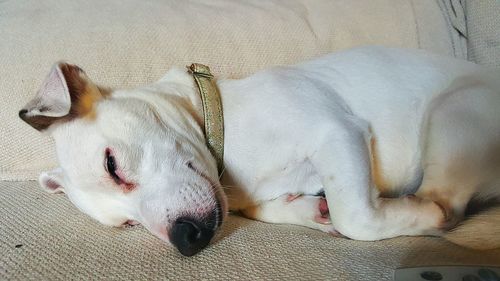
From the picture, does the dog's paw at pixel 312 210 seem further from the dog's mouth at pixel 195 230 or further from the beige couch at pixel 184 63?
the dog's mouth at pixel 195 230

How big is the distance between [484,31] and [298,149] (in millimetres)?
1221

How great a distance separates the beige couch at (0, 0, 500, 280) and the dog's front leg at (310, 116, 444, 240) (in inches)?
1.7

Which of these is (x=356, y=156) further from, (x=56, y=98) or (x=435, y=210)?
(x=56, y=98)

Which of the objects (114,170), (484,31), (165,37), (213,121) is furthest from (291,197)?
(484,31)

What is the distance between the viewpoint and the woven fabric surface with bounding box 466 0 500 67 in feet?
6.50

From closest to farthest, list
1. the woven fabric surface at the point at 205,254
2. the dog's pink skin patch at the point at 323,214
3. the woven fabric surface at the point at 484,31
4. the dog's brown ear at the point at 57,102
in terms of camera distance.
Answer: the woven fabric surface at the point at 205,254
the dog's brown ear at the point at 57,102
the dog's pink skin patch at the point at 323,214
the woven fabric surface at the point at 484,31

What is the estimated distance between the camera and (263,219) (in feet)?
4.87

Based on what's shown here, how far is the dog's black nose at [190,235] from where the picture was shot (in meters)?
1.10

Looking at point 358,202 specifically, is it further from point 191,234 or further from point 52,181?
point 52,181

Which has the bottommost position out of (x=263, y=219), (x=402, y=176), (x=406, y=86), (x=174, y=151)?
(x=263, y=219)

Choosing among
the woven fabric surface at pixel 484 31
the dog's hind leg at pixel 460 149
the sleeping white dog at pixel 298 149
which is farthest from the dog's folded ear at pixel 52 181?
the woven fabric surface at pixel 484 31

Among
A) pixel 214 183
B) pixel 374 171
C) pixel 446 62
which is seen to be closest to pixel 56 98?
pixel 214 183

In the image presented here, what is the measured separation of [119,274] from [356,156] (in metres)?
0.70

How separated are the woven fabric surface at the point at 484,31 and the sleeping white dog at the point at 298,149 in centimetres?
50
